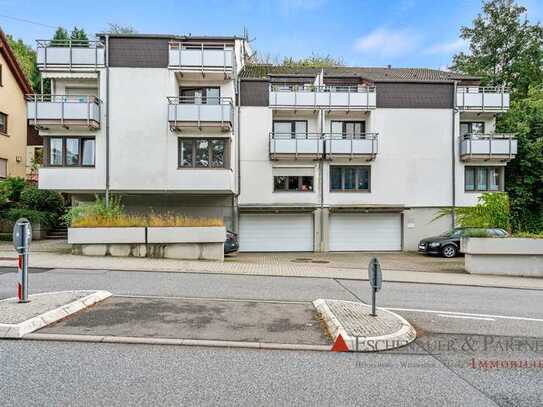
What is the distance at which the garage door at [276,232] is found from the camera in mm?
23469

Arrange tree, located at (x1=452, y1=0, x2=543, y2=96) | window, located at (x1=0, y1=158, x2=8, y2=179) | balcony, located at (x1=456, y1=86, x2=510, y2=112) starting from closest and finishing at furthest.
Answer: balcony, located at (x1=456, y1=86, x2=510, y2=112) < window, located at (x1=0, y1=158, x2=8, y2=179) < tree, located at (x1=452, y1=0, x2=543, y2=96)

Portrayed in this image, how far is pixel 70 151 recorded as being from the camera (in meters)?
20.6

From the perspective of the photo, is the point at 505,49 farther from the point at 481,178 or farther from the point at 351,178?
the point at 351,178

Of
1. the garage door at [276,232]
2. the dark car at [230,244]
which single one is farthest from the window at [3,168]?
the dark car at [230,244]

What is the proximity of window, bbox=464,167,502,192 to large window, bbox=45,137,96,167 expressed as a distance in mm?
21071

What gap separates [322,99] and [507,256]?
505 inches

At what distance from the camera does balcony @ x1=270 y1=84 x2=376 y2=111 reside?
23391 millimetres

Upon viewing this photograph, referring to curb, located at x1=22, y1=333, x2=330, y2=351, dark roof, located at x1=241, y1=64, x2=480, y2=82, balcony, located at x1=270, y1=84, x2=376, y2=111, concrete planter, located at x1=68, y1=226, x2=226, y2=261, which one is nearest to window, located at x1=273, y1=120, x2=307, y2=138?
balcony, located at x1=270, y1=84, x2=376, y2=111

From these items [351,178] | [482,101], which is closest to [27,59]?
[351,178]

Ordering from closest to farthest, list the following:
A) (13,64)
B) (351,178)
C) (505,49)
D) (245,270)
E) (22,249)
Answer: (22,249) → (245,270) → (351,178) → (13,64) → (505,49)

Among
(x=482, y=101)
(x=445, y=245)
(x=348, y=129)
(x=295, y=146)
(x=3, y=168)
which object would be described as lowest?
(x=445, y=245)

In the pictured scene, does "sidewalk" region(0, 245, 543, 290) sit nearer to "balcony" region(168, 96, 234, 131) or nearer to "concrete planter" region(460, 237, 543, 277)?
"concrete planter" region(460, 237, 543, 277)

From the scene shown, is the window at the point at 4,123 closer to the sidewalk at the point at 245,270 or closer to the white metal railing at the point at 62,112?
the white metal railing at the point at 62,112

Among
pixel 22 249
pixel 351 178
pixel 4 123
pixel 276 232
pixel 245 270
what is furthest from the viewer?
pixel 4 123
